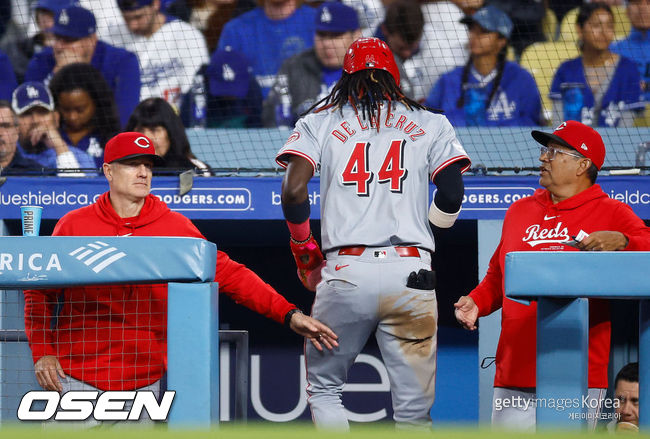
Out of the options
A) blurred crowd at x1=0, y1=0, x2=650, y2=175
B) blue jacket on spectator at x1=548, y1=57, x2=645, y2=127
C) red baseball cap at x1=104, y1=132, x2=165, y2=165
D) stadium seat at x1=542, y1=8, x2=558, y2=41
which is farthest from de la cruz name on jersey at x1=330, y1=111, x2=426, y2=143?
stadium seat at x1=542, y1=8, x2=558, y2=41

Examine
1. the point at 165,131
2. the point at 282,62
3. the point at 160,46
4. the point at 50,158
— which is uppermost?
the point at 160,46

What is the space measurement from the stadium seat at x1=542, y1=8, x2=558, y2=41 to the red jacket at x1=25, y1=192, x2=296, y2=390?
4.22 m

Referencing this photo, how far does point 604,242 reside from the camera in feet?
9.58

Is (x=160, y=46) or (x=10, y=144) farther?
(x=160, y=46)

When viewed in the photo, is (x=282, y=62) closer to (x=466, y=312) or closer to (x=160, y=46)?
(x=160, y=46)

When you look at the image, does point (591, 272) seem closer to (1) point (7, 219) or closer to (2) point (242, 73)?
(1) point (7, 219)

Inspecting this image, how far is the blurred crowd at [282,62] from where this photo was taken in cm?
576

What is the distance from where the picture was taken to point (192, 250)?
2416mm

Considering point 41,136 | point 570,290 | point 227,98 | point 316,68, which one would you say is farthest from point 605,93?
point 570,290

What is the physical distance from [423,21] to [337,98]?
370 cm

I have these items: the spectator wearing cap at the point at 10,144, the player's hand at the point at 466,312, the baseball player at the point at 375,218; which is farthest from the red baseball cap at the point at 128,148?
the spectator wearing cap at the point at 10,144

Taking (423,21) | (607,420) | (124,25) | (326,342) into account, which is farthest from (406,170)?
(124,25)

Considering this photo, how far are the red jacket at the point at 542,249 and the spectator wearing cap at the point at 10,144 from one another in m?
3.13

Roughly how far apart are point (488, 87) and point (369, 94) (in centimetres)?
324
